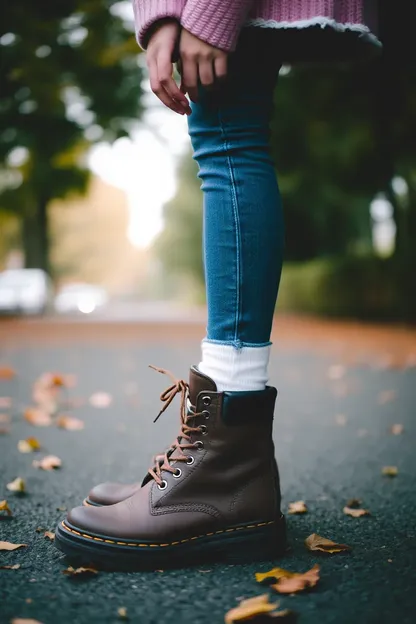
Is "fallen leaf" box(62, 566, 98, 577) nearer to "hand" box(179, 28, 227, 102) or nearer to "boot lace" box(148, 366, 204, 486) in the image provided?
"boot lace" box(148, 366, 204, 486)

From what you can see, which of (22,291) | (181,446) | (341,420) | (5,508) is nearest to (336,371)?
(341,420)

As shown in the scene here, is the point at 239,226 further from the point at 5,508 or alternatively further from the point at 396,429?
the point at 396,429

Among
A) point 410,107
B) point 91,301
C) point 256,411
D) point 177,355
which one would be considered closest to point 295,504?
point 256,411

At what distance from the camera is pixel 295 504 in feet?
5.91

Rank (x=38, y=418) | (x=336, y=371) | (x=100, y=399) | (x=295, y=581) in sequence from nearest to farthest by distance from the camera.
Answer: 1. (x=295, y=581)
2. (x=38, y=418)
3. (x=100, y=399)
4. (x=336, y=371)

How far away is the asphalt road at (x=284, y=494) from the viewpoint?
1147mm

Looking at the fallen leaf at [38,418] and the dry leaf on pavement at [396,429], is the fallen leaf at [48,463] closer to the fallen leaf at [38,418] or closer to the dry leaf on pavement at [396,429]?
the fallen leaf at [38,418]

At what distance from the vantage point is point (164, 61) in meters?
1.36

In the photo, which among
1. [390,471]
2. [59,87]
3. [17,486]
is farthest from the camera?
[59,87]

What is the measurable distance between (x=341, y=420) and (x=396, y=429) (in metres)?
0.36

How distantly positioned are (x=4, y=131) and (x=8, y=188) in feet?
14.5

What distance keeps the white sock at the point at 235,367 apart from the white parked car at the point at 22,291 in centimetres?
1966

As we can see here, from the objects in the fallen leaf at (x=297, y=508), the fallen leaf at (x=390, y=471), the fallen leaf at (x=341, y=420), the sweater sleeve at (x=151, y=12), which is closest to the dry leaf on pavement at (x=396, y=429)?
the fallen leaf at (x=341, y=420)

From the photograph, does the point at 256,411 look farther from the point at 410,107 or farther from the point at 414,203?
the point at 414,203
